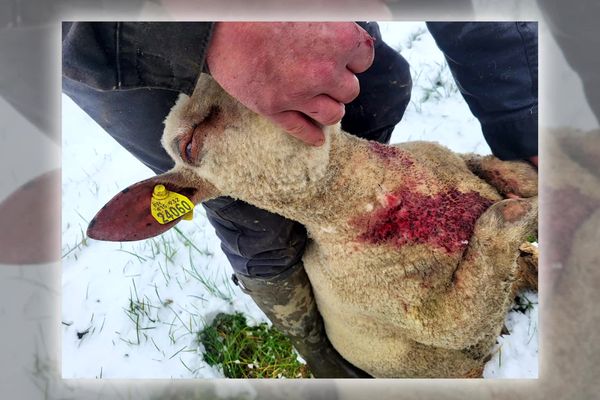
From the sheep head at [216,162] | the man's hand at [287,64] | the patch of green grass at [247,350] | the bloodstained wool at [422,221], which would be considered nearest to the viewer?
the man's hand at [287,64]

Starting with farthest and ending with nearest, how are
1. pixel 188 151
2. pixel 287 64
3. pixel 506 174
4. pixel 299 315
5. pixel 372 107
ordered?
pixel 299 315 < pixel 372 107 < pixel 506 174 < pixel 188 151 < pixel 287 64

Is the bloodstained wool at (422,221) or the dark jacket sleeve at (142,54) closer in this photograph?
the dark jacket sleeve at (142,54)

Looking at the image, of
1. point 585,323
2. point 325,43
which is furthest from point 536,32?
point 585,323

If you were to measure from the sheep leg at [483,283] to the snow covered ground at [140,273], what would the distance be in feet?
0.39

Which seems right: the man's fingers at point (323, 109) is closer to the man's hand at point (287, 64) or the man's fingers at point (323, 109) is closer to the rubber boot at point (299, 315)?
the man's hand at point (287, 64)

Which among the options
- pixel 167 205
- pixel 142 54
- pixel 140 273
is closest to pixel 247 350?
pixel 140 273

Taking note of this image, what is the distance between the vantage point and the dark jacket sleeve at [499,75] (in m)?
1.29

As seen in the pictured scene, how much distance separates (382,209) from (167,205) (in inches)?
18.0

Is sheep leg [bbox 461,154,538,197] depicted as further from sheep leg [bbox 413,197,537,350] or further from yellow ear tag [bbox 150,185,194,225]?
yellow ear tag [bbox 150,185,194,225]

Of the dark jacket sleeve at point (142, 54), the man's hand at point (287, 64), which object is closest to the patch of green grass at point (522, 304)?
the man's hand at point (287, 64)

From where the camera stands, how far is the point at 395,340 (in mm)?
1494

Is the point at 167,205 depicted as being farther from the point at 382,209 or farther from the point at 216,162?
the point at 382,209

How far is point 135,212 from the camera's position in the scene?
1.26 m

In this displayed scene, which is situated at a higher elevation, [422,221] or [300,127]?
[300,127]
